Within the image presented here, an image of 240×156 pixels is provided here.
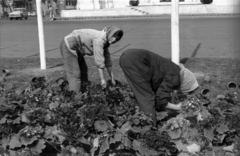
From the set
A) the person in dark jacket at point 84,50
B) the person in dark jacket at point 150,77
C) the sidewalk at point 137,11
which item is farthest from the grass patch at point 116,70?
the sidewalk at point 137,11

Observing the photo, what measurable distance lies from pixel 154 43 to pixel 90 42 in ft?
28.5

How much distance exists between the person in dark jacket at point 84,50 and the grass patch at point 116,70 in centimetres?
171

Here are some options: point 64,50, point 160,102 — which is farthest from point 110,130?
point 64,50

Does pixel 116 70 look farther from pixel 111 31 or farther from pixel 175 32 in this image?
pixel 111 31

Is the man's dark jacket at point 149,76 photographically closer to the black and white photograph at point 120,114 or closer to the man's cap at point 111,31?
the black and white photograph at point 120,114

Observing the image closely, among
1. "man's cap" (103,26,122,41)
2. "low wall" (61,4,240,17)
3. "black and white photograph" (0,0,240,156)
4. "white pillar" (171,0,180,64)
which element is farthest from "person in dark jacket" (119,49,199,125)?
"low wall" (61,4,240,17)

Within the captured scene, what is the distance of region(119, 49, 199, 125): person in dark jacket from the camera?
4.41 m

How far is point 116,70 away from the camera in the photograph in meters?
8.44

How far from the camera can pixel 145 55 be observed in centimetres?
447

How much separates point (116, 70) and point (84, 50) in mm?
2950

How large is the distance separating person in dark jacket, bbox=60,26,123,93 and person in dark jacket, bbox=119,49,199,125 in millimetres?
576

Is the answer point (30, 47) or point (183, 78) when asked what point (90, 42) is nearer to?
point (183, 78)

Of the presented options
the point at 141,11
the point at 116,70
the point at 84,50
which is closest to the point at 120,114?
the point at 84,50

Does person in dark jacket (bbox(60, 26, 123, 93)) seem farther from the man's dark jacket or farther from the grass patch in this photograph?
the grass patch
